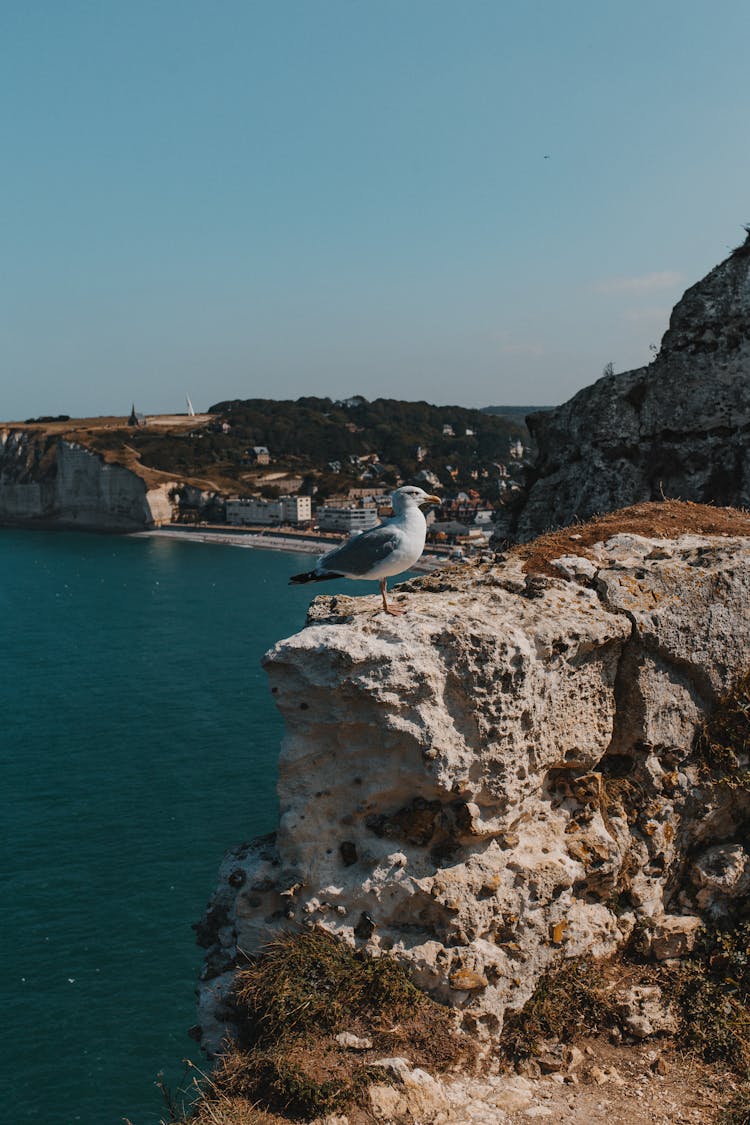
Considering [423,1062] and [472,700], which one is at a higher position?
[472,700]

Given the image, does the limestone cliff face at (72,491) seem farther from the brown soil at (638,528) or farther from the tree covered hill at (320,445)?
the brown soil at (638,528)

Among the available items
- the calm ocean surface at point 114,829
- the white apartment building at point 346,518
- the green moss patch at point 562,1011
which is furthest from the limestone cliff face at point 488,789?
the white apartment building at point 346,518

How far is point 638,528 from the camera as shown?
9969 mm

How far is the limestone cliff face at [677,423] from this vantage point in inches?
592

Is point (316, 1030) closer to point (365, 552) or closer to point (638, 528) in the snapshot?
point (365, 552)

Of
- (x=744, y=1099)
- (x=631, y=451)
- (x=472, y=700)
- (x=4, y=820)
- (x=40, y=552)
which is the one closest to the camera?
(x=744, y=1099)

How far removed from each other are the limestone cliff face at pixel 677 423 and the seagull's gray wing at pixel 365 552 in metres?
8.64

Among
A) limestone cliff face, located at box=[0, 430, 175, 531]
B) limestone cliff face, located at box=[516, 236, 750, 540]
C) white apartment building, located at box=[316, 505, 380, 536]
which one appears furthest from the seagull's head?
limestone cliff face, located at box=[0, 430, 175, 531]

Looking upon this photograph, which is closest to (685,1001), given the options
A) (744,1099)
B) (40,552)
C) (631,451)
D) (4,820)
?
(744,1099)

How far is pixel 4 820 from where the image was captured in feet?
80.4

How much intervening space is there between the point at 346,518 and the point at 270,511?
13235mm

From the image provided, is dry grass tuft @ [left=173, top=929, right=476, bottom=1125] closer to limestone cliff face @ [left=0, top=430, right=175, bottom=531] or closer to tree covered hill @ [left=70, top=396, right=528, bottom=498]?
limestone cliff face @ [left=0, top=430, right=175, bottom=531]

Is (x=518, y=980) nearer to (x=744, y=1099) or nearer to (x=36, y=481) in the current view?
(x=744, y=1099)

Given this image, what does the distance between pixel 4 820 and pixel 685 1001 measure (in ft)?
70.8
